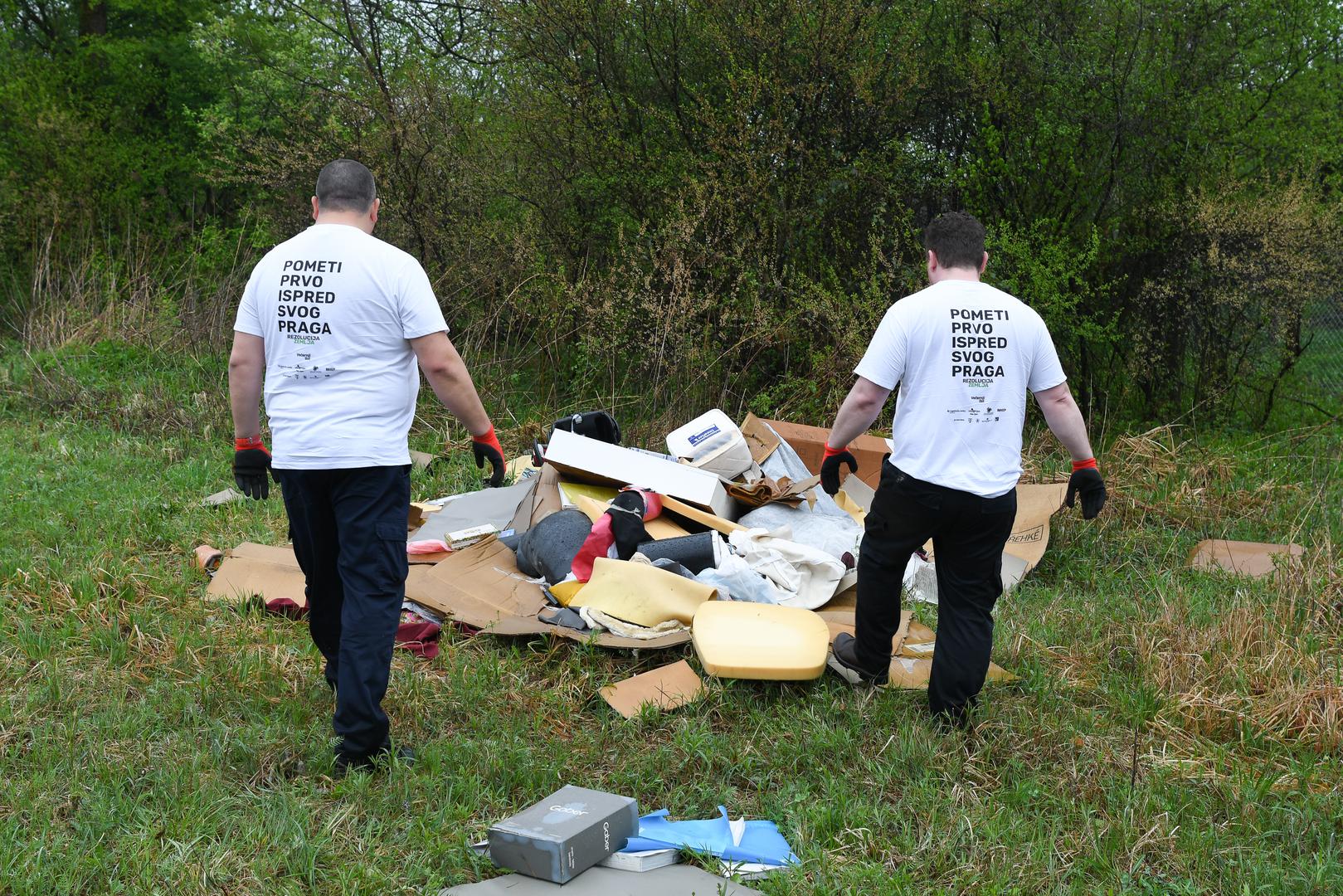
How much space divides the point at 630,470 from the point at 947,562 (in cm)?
229

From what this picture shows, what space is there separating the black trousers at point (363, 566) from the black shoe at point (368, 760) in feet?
0.05

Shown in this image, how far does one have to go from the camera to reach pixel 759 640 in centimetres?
413

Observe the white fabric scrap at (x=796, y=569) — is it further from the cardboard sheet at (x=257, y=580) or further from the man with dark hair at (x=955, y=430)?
the cardboard sheet at (x=257, y=580)

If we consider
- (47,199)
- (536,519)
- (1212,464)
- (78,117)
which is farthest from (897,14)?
(78,117)

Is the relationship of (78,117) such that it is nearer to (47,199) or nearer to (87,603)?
(47,199)

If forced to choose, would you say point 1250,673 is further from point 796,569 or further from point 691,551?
point 691,551

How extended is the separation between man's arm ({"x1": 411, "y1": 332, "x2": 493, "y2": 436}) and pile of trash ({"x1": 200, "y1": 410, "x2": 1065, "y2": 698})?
1.25 metres

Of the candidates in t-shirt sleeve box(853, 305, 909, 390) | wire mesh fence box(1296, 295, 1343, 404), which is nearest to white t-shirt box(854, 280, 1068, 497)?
t-shirt sleeve box(853, 305, 909, 390)

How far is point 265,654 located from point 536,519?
5.52 feet

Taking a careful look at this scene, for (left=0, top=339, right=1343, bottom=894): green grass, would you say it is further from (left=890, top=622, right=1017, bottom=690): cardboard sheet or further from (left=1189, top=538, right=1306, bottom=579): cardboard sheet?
(left=1189, top=538, right=1306, bottom=579): cardboard sheet

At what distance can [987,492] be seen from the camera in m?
3.48

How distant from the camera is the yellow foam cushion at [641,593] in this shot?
4.49 meters

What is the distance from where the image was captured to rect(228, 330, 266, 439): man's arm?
3342 millimetres

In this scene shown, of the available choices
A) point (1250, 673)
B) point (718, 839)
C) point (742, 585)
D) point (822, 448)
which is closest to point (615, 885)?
point (718, 839)
